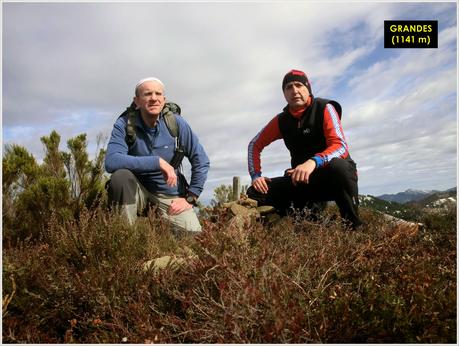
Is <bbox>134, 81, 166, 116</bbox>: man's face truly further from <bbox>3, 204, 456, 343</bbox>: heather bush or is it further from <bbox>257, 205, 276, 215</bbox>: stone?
<bbox>257, 205, 276, 215</bbox>: stone

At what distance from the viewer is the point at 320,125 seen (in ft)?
16.3

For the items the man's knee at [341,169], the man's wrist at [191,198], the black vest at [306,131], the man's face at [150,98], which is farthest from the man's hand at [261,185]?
the man's face at [150,98]

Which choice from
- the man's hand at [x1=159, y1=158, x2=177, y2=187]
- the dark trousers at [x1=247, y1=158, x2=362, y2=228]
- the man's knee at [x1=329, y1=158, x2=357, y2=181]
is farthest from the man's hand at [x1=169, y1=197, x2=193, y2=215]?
the man's knee at [x1=329, y1=158, x2=357, y2=181]

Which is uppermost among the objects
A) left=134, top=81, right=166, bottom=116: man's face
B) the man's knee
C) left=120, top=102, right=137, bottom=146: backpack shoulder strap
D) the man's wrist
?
→ left=134, top=81, right=166, bottom=116: man's face

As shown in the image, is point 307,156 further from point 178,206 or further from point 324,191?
Answer: point 178,206

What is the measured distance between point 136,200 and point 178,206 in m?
0.51

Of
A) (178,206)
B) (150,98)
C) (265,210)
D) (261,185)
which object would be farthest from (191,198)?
(265,210)

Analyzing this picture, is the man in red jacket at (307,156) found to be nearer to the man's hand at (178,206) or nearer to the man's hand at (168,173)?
the man's hand at (178,206)

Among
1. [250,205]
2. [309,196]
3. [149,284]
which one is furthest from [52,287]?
[250,205]

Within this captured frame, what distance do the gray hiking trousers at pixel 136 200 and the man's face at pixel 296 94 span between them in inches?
75.7

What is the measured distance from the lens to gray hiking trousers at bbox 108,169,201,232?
4.47m

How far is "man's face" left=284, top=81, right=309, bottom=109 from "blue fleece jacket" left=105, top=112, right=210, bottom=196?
1.33m

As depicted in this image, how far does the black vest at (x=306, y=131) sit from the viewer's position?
196 inches

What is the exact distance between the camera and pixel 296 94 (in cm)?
502
